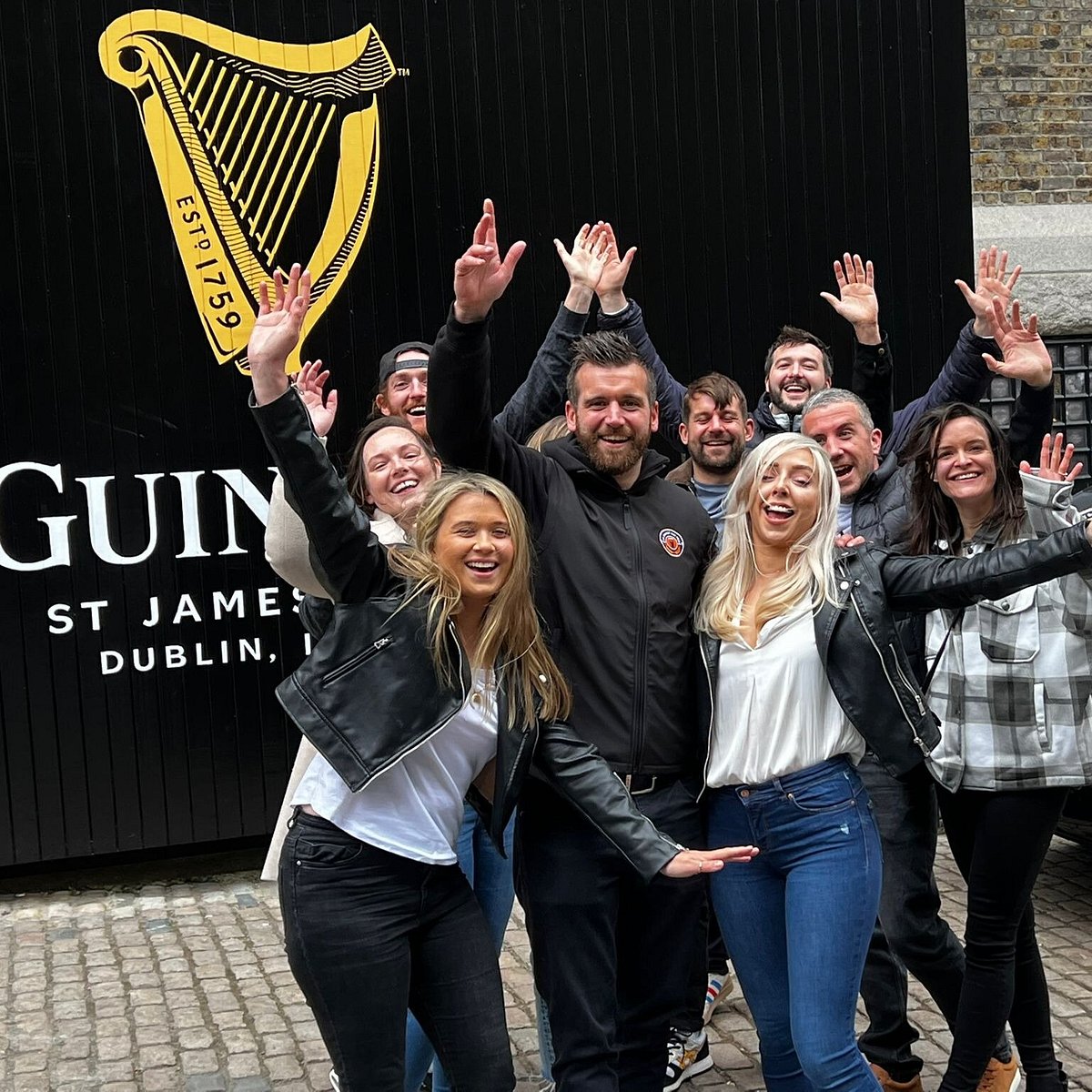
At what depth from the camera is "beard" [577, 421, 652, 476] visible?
3.17 metres

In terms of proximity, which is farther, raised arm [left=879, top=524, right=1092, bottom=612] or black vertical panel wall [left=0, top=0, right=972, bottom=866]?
black vertical panel wall [left=0, top=0, right=972, bottom=866]

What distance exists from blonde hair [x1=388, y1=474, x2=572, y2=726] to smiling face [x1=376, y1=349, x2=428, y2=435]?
1.46 metres

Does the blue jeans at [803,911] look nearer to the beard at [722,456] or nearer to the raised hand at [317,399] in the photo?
the raised hand at [317,399]

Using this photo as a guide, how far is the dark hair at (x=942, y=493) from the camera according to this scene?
11.7ft

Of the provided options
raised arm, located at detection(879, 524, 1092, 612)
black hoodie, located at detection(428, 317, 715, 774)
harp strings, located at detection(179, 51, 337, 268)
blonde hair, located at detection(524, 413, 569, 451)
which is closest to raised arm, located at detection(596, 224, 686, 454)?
blonde hair, located at detection(524, 413, 569, 451)

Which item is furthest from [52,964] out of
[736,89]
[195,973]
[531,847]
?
[736,89]

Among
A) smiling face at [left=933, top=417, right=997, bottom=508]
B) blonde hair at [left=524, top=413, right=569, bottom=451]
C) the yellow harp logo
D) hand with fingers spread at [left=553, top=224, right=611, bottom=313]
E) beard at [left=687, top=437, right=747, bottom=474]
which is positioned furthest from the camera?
the yellow harp logo

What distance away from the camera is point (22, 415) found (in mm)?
5711

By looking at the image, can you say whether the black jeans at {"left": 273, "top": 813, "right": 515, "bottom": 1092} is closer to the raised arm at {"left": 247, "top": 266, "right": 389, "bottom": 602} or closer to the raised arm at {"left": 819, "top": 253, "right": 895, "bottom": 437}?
the raised arm at {"left": 247, "top": 266, "right": 389, "bottom": 602}

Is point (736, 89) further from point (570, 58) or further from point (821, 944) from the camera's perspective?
point (821, 944)

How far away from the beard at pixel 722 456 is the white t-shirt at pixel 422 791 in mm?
1727

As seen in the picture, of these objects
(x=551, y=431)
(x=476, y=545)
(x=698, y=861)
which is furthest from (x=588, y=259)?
(x=698, y=861)

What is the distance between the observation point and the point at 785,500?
316cm

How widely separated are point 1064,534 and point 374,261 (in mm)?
3902
